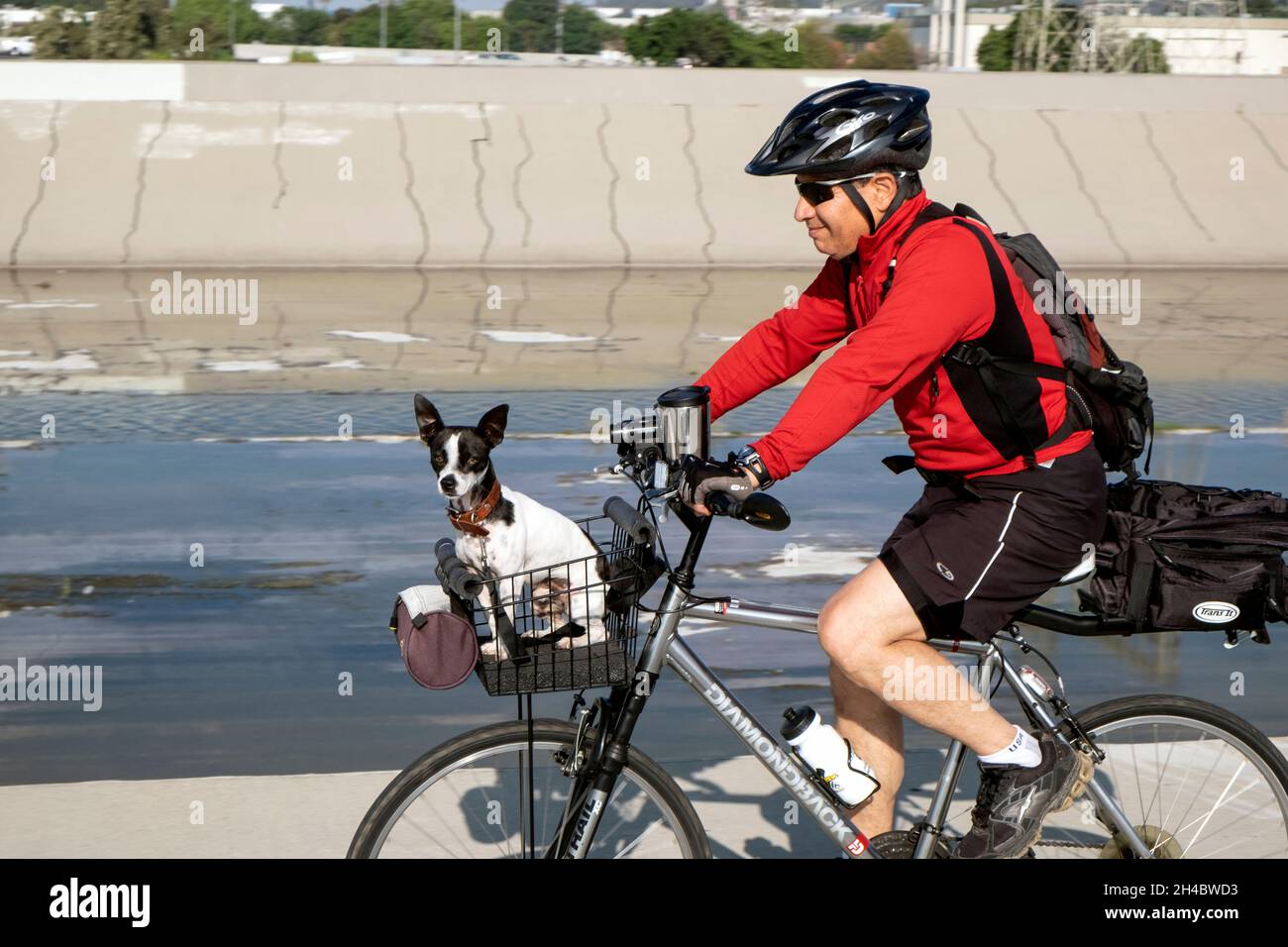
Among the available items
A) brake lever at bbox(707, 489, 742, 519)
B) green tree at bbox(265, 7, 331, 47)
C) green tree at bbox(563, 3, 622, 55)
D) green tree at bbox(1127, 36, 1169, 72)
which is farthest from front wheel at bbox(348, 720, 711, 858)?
green tree at bbox(1127, 36, 1169, 72)

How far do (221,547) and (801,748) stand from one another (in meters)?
4.87

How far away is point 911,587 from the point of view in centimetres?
332

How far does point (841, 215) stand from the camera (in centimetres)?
345

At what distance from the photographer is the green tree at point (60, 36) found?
2677 cm

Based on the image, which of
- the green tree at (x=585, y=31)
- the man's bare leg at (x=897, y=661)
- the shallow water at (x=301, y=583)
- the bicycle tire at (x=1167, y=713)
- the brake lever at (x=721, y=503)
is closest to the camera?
the brake lever at (x=721, y=503)

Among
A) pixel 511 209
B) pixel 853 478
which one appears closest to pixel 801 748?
pixel 853 478

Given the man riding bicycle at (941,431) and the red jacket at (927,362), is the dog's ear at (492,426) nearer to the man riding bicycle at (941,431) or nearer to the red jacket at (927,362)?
the red jacket at (927,362)

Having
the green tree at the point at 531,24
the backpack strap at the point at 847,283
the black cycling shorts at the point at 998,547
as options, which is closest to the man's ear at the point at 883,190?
the backpack strap at the point at 847,283

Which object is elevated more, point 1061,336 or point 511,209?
point 1061,336

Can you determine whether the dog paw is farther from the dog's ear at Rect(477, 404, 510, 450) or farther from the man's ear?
the man's ear

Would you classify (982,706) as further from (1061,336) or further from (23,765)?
(23,765)

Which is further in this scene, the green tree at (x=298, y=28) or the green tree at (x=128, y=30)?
the green tree at (x=298, y=28)

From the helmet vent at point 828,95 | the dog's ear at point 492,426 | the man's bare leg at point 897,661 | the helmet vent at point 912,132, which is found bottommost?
the man's bare leg at point 897,661

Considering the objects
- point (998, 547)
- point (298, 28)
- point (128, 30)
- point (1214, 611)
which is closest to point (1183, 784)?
point (1214, 611)
